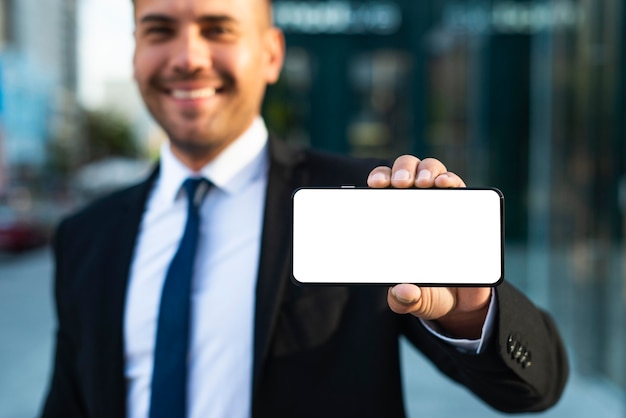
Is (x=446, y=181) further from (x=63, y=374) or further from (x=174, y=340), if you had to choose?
(x=63, y=374)

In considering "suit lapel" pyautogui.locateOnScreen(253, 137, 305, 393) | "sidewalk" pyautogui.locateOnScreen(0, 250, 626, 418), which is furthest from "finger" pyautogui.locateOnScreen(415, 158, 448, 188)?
"sidewalk" pyautogui.locateOnScreen(0, 250, 626, 418)

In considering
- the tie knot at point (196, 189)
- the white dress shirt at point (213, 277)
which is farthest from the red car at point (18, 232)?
the tie knot at point (196, 189)

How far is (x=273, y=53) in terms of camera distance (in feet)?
6.42

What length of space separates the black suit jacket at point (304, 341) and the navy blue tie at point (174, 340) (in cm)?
11

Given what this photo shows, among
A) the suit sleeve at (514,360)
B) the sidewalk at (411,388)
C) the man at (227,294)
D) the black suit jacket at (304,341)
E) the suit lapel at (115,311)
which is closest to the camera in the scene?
the suit sleeve at (514,360)

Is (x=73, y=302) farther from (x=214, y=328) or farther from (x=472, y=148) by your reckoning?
(x=472, y=148)

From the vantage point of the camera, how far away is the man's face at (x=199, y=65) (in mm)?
1667

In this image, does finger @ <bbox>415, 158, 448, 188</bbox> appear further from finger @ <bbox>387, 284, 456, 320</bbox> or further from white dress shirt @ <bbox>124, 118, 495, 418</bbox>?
white dress shirt @ <bbox>124, 118, 495, 418</bbox>

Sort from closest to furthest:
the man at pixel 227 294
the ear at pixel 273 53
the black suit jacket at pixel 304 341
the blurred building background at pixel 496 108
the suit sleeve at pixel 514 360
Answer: the suit sleeve at pixel 514 360 < the black suit jacket at pixel 304 341 < the man at pixel 227 294 < the ear at pixel 273 53 < the blurred building background at pixel 496 108

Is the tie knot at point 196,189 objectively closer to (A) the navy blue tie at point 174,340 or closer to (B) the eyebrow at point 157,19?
(A) the navy blue tie at point 174,340

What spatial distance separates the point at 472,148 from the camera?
1200 cm

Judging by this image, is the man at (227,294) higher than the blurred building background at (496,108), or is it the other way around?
the man at (227,294)

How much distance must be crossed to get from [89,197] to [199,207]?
32835 millimetres

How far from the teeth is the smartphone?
71cm
